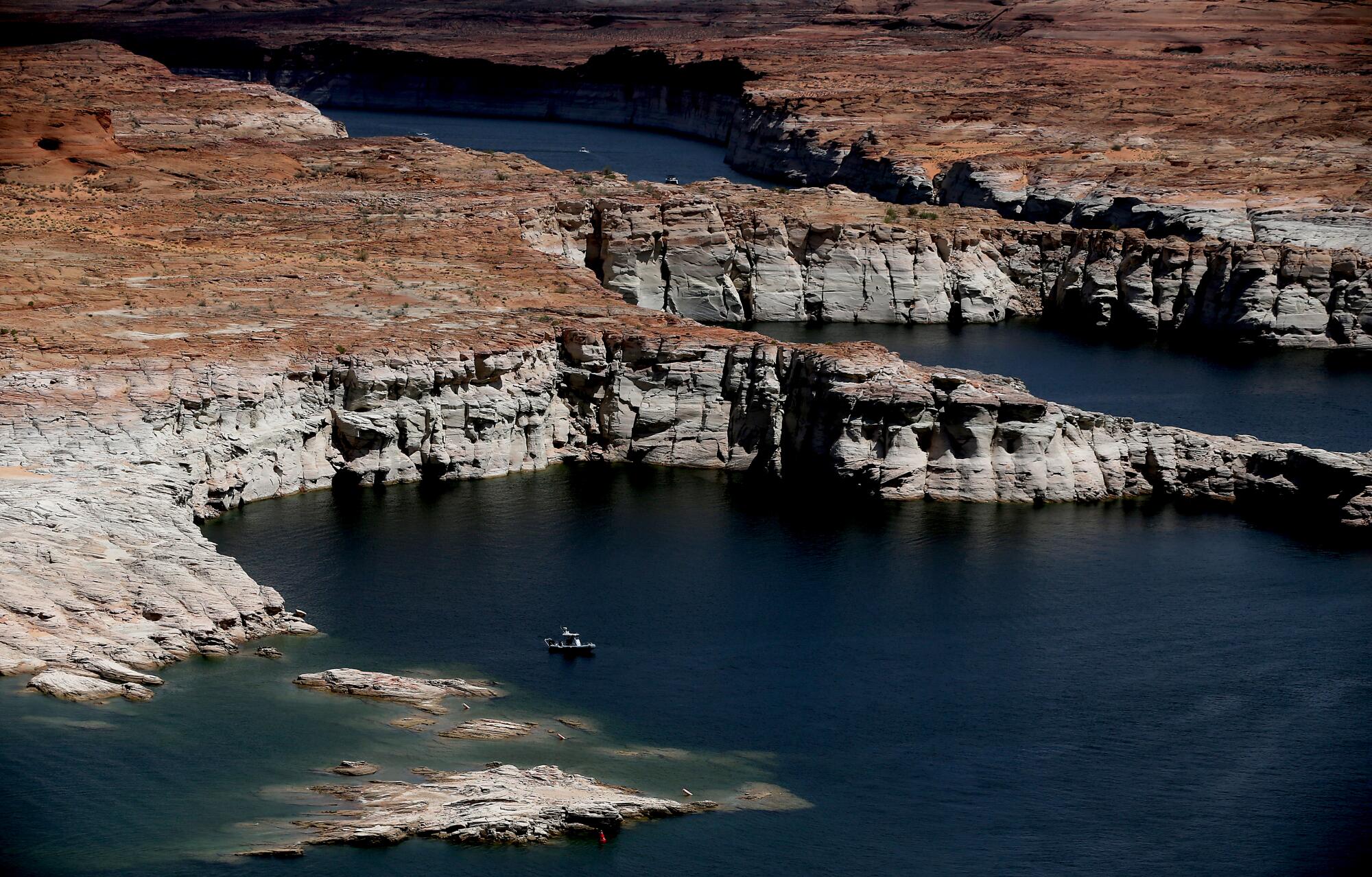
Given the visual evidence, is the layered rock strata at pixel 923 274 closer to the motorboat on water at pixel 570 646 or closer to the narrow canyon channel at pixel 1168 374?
the narrow canyon channel at pixel 1168 374

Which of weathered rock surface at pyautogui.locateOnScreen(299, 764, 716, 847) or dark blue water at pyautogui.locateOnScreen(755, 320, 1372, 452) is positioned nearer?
weathered rock surface at pyautogui.locateOnScreen(299, 764, 716, 847)

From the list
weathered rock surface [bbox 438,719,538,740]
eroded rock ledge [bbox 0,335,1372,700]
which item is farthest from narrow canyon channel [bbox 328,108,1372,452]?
weathered rock surface [bbox 438,719,538,740]

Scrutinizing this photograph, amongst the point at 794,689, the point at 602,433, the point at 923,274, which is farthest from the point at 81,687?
the point at 923,274

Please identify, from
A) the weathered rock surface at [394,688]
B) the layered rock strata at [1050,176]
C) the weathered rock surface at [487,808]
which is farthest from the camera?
the layered rock strata at [1050,176]

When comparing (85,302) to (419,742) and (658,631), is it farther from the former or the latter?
(419,742)

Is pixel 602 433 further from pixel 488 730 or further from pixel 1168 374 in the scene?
pixel 1168 374

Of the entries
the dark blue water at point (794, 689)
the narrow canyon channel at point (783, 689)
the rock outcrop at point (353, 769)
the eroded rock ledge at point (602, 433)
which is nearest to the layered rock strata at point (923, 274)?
the eroded rock ledge at point (602, 433)

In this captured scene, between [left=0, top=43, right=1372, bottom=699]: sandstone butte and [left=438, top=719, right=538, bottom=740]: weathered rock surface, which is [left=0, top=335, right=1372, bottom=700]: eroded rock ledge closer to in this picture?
[left=0, top=43, right=1372, bottom=699]: sandstone butte
